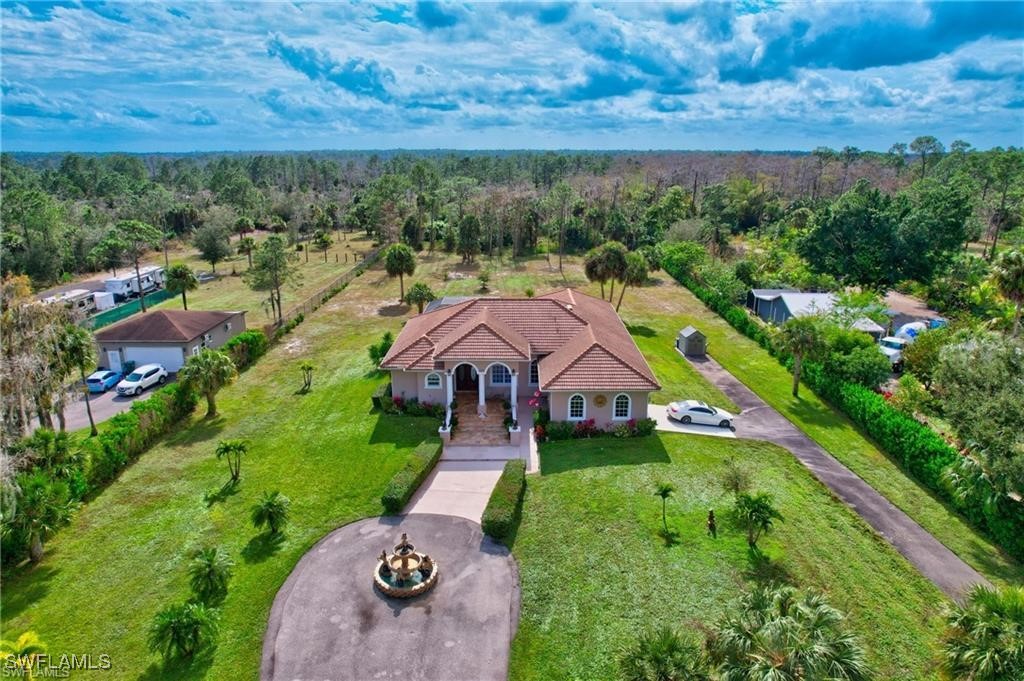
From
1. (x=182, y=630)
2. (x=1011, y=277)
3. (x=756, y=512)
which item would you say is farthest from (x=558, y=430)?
(x=1011, y=277)

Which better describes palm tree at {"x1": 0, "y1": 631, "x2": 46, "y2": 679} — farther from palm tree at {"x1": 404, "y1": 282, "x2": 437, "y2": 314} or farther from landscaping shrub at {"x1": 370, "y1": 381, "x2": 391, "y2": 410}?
palm tree at {"x1": 404, "y1": 282, "x2": 437, "y2": 314}

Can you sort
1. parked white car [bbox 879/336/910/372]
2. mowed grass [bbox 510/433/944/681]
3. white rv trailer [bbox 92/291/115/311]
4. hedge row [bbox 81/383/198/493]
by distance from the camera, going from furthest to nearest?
white rv trailer [bbox 92/291/115/311] < parked white car [bbox 879/336/910/372] < hedge row [bbox 81/383/198/493] < mowed grass [bbox 510/433/944/681]

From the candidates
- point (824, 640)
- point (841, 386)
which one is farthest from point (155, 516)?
point (841, 386)

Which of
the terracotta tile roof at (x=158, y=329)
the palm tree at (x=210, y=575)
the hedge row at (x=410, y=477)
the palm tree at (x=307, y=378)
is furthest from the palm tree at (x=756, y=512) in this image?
the terracotta tile roof at (x=158, y=329)

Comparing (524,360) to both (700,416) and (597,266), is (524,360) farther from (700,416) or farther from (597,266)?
(597,266)

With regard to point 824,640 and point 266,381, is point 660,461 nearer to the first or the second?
point 824,640

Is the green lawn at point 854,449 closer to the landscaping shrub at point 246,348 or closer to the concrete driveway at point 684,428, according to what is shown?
the concrete driveway at point 684,428

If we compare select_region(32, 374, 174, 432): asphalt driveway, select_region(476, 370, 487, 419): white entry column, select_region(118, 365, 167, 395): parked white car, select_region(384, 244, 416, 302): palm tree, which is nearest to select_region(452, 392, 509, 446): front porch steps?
select_region(476, 370, 487, 419): white entry column
